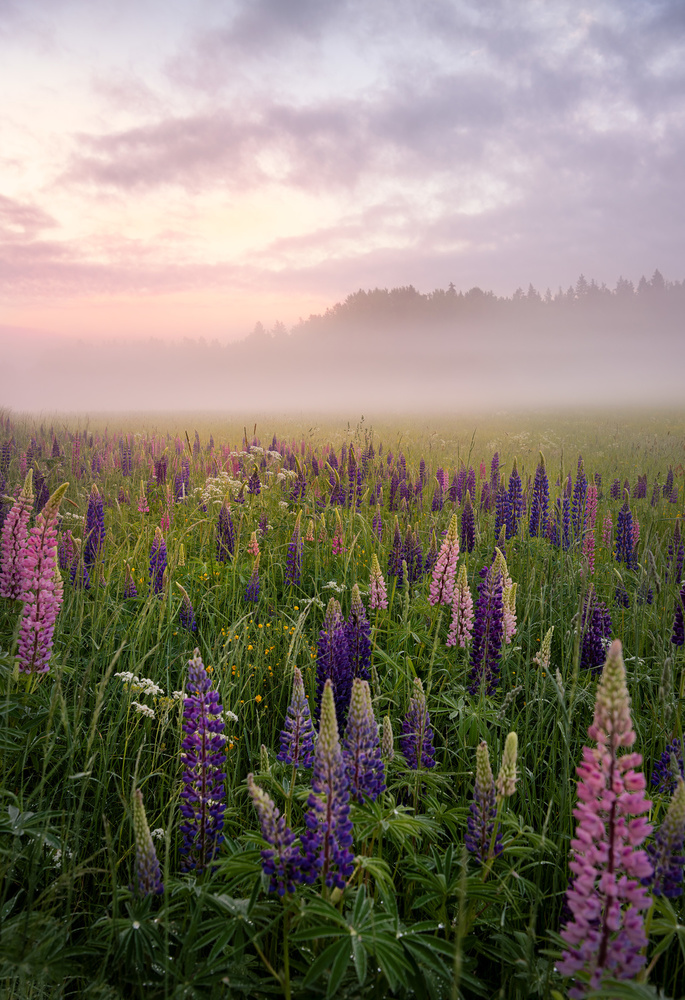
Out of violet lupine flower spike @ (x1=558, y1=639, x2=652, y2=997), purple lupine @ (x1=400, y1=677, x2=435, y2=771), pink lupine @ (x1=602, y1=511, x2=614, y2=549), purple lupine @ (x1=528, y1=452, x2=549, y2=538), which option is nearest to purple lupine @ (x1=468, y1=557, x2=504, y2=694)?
purple lupine @ (x1=400, y1=677, x2=435, y2=771)

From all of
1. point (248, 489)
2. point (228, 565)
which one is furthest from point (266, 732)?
point (248, 489)

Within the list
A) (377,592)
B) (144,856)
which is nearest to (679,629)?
(377,592)

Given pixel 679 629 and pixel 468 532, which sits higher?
pixel 468 532

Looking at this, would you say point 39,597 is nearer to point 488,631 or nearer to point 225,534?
point 488,631

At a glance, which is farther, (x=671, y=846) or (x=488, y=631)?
(x=488, y=631)

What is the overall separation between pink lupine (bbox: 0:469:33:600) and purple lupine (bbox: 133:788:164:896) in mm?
1627

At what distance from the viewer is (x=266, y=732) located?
2.88 meters

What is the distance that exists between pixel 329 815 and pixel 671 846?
886mm

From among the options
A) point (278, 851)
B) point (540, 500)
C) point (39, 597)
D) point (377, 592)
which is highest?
point (540, 500)

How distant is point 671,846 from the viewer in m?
1.39

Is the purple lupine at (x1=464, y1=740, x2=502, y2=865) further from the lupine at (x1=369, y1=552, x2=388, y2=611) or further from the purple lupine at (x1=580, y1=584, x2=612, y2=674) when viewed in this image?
the purple lupine at (x1=580, y1=584, x2=612, y2=674)

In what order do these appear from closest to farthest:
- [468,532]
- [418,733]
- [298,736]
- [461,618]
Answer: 1. [298,736]
2. [418,733]
3. [461,618]
4. [468,532]

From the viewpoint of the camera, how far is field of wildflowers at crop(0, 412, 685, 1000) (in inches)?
52.2

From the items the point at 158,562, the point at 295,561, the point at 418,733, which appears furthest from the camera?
the point at 295,561
